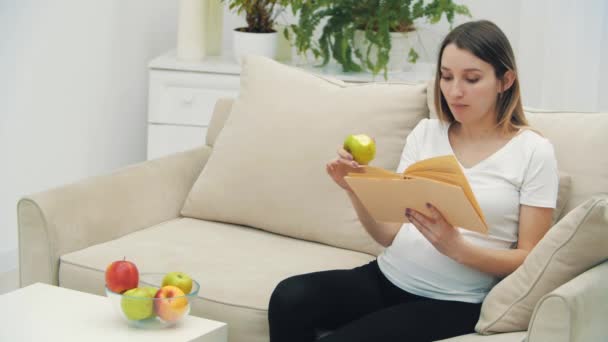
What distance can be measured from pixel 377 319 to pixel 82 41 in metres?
2.13

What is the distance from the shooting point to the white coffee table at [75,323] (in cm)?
185

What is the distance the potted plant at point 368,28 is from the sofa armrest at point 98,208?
82 cm

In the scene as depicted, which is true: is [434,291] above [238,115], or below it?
below

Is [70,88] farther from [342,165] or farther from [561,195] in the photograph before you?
[561,195]

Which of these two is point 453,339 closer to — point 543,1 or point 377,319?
point 377,319

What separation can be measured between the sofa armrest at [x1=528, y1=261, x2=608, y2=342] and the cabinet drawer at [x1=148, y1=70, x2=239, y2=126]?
1995mm

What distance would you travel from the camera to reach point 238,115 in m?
2.65

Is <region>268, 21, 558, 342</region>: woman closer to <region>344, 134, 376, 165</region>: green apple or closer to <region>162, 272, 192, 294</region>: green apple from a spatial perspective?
<region>344, 134, 376, 165</region>: green apple

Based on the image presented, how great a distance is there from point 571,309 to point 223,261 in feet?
3.05

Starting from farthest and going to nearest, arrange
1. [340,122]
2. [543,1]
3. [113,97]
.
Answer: [113,97], [543,1], [340,122]

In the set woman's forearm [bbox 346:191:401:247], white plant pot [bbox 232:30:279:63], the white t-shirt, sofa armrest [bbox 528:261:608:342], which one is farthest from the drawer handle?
sofa armrest [bbox 528:261:608:342]

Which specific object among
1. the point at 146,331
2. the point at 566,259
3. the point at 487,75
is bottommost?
the point at 146,331

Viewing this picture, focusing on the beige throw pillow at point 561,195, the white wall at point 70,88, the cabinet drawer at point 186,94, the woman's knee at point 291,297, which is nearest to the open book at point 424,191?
the woman's knee at point 291,297

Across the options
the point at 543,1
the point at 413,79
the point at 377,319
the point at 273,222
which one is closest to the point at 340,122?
the point at 273,222
